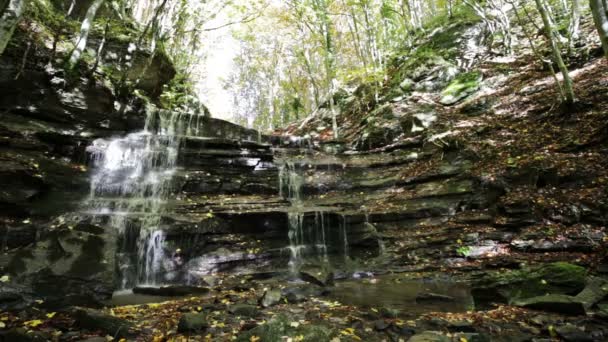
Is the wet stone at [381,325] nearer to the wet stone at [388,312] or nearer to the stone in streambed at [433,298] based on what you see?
the wet stone at [388,312]

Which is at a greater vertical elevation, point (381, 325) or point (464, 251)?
point (464, 251)

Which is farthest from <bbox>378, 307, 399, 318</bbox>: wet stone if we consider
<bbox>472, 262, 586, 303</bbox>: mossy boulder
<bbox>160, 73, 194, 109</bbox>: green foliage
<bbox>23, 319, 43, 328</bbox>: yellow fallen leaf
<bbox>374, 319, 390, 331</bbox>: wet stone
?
A: <bbox>160, 73, 194, 109</bbox>: green foliage

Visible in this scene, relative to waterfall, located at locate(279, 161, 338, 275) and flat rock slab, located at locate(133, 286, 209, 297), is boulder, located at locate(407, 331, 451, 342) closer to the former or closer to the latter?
flat rock slab, located at locate(133, 286, 209, 297)

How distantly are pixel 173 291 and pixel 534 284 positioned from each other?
6981 millimetres

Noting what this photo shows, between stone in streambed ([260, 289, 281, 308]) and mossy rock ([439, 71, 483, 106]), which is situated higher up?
mossy rock ([439, 71, 483, 106])

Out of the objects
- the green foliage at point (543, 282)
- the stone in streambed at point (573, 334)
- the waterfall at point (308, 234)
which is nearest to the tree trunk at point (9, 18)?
the waterfall at point (308, 234)

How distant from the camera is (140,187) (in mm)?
11125

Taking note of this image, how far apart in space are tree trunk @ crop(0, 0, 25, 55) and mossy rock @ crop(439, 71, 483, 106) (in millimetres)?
16248

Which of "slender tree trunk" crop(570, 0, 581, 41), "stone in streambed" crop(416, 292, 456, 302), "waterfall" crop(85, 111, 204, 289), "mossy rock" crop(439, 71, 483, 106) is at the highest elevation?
"slender tree trunk" crop(570, 0, 581, 41)

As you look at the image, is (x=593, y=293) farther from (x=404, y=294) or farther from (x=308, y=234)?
(x=308, y=234)

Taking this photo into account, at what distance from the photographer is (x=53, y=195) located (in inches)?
372

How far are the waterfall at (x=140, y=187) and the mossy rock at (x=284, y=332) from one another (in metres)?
4.88

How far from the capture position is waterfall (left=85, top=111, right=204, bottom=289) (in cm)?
849

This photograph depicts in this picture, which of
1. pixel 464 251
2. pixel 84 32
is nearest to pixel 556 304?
pixel 464 251
